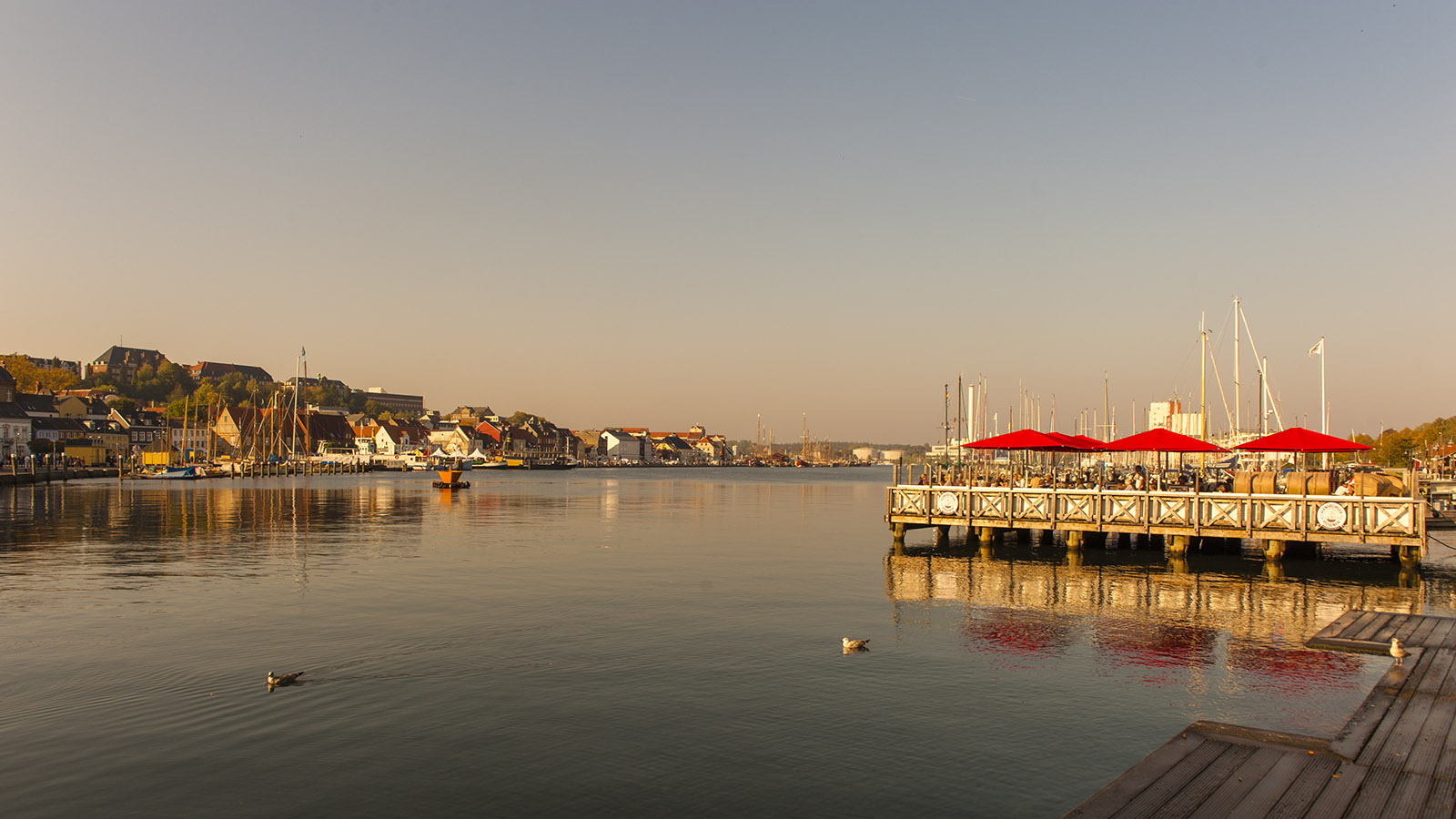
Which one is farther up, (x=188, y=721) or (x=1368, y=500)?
(x=1368, y=500)

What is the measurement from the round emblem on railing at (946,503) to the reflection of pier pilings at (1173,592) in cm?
319

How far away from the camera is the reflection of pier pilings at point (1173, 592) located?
2628cm

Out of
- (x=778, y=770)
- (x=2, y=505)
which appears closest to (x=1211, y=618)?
(x=778, y=770)

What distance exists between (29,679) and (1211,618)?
2859 centimetres

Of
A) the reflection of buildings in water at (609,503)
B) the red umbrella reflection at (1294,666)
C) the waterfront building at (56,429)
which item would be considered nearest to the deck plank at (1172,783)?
the red umbrella reflection at (1294,666)

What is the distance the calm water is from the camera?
44.0 ft

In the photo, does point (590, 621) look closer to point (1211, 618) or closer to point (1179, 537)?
point (1211, 618)

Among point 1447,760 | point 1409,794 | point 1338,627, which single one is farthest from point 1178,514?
point 1409,794

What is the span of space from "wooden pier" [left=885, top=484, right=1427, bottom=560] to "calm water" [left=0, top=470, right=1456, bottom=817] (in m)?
1.57

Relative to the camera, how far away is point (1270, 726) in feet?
49.8

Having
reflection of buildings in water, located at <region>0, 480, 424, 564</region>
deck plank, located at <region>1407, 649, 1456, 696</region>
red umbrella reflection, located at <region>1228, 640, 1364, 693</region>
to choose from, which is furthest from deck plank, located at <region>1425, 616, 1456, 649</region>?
reflection of buildings in water, located at <region>0, 480, 424, 564</region>

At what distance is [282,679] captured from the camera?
18.6 meters

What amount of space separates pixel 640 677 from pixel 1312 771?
40.2 feet

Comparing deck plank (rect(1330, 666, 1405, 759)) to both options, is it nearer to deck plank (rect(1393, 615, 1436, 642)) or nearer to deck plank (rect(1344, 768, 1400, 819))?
deck plank (rect(1344, 768, 1400, 819))
